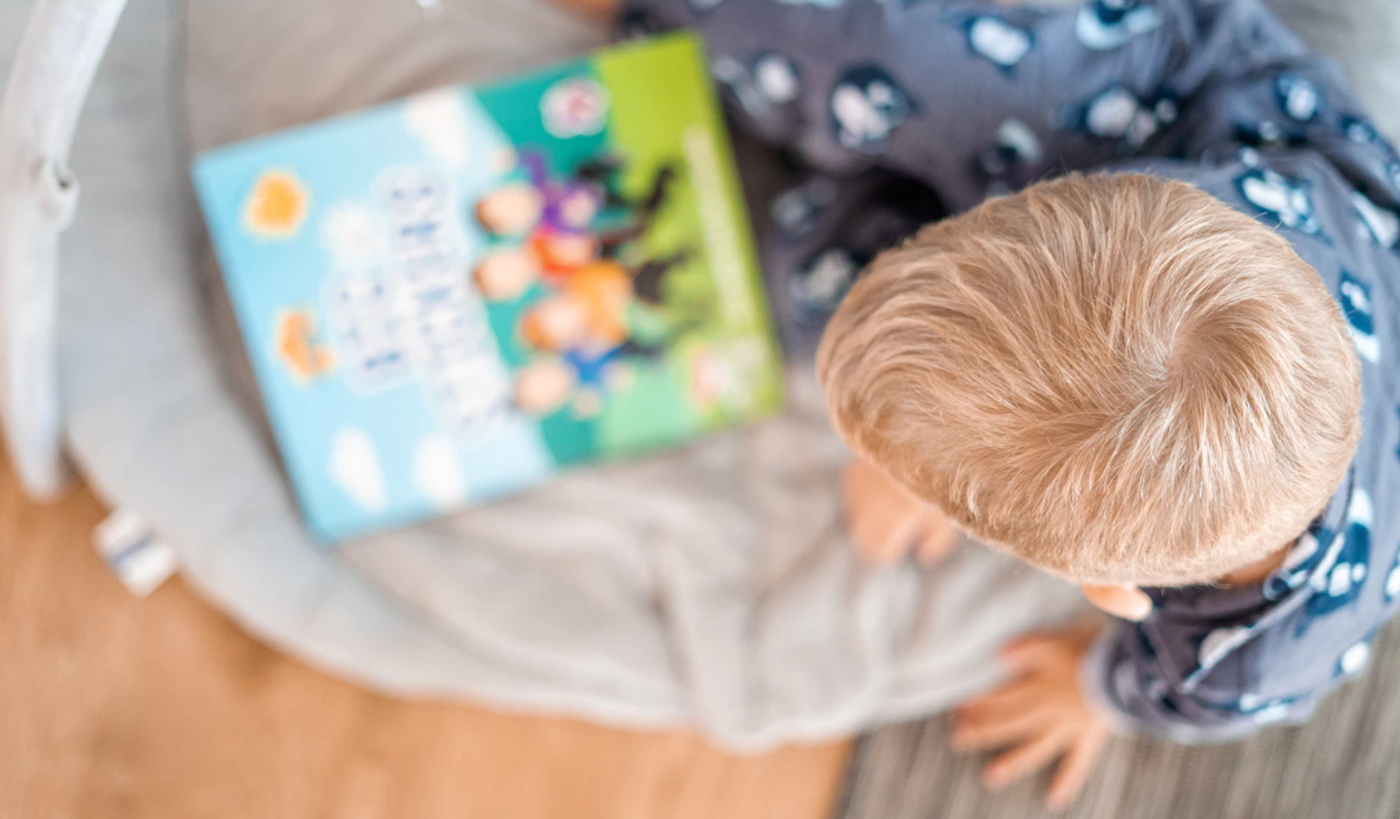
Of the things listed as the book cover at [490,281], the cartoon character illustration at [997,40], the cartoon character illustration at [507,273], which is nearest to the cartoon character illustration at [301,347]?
the book cover at [490,281]

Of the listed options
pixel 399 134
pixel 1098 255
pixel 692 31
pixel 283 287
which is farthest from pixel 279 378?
pixel 1098 255

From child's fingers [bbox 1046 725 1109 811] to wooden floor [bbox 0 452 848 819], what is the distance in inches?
8.3

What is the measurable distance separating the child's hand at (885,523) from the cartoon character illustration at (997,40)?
285mm

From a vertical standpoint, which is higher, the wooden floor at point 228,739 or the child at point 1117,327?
the child at point 1117,327

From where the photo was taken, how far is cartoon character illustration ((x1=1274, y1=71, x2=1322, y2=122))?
54cm

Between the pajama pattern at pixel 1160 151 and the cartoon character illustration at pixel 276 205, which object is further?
the cartoon character illustration at pixel 276 205

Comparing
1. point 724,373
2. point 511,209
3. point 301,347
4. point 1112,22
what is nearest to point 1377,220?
point 1112,22

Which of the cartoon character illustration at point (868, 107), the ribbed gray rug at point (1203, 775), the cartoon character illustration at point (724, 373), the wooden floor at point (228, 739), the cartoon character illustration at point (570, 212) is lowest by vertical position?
the ribbed gray rug at point (1203, 775)

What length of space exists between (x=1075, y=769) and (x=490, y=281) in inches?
22.9

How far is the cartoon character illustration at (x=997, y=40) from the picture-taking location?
0.56 m

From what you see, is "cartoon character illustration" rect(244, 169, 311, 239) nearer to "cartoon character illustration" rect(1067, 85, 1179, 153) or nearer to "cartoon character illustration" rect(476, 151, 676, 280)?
"cartoon character illustration" rect(476, 151, 676, 280)

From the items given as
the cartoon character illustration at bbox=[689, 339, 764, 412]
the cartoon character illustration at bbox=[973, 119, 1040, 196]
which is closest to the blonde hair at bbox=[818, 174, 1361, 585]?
the cartoon character illustration at bbox=[973, 119, 1040, 196]

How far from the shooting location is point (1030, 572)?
2.35ft

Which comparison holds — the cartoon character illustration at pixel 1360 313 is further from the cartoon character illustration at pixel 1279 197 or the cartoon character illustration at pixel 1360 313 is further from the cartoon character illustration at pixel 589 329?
the cartoon character illustration at pixel 589 329
